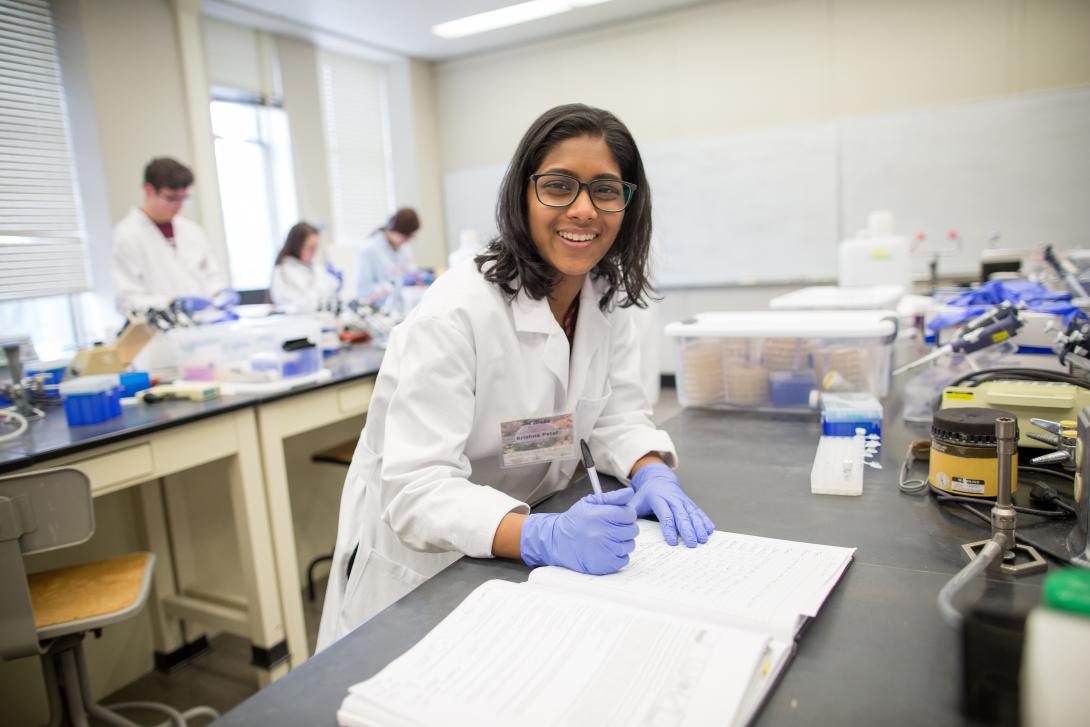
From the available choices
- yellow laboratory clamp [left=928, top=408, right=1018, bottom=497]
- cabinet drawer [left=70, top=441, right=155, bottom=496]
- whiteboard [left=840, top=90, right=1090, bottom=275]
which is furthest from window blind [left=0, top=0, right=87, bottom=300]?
whiteboard [left=840, top=90, right=1090, bottom=275]

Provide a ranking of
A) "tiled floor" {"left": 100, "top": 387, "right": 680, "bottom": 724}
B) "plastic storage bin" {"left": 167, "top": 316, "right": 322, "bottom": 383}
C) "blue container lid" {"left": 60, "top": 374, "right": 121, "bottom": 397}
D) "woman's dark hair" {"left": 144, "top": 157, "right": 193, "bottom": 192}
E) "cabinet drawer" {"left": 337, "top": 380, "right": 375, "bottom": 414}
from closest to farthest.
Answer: "blue container lid" {"left": 60, "top": 374, "right": 121, "bottom": 397} < "tiled floor" {"left": 100, "top": 387, "right": 680, "bottom": 724} < "plastic storage bin" {"left": 167, "top": 316, "right": 322, "bottom": 383} < "cabinet drawer" {"left": 337, "top": 380, "right": 375, "bottom": 414} < "woman's dark hair" {"left": 144, "top": 157, "right": 193, "bottom": 192}

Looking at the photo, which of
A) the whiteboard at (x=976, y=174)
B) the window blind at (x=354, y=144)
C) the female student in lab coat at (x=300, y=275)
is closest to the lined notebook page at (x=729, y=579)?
the female student in lab coat at (x=300, y=275)

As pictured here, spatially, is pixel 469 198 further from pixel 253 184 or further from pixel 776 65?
pixel 776 65

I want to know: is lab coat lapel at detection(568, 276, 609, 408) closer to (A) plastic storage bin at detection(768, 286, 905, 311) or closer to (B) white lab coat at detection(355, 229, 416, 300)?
(A) plastic storage bin at detection(768, 286, 905, 311)

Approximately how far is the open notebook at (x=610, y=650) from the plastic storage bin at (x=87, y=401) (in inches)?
56.1

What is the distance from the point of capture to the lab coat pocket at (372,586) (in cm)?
113

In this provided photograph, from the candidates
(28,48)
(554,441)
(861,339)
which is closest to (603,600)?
(554,441)

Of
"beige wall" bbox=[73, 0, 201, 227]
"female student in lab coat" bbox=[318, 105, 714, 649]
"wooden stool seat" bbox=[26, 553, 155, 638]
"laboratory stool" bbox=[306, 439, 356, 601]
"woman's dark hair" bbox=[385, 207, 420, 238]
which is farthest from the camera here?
"woman's dark hair" bbox=[385, 207, 420, 238]

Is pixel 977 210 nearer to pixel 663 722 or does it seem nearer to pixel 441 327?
pixel 441 327

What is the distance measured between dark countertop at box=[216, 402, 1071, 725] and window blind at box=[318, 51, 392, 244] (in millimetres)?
4926

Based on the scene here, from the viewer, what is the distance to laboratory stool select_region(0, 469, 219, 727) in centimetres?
128

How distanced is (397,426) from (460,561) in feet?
0.74

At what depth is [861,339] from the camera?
1517mm

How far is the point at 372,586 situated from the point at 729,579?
0.65 m
